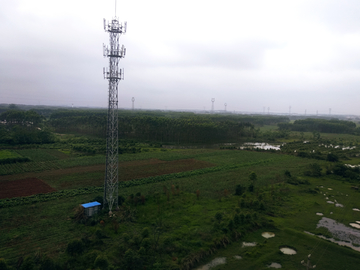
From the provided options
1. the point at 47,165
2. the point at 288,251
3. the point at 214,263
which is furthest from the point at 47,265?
the point at 47,165

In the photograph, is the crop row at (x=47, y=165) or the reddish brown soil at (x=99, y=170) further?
the crop row at (x=47, y=165)

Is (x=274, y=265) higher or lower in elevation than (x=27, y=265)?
lower

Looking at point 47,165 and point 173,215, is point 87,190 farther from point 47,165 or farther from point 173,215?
point 47,165

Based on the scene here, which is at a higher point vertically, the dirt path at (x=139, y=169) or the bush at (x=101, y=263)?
the bush at (x=101, y=263)

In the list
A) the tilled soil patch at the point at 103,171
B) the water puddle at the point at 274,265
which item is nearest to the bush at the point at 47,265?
the water puddle at the point at 274,265

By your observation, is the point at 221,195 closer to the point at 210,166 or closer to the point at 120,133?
the point at 210,166

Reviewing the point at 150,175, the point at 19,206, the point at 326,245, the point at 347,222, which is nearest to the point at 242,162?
the point at 150,175

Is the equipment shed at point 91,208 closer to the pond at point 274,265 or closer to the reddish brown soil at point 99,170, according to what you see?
the reddish brown soil at point 99,170
